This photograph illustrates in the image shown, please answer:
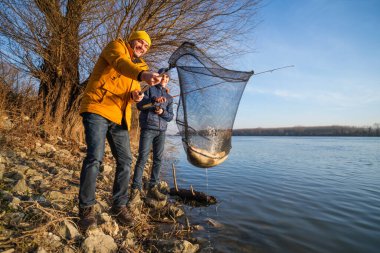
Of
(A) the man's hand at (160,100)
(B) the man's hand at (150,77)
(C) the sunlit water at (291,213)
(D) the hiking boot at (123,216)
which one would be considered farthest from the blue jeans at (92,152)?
(C) the sunlit water at (291,213)

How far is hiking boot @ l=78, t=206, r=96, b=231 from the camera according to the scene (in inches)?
104

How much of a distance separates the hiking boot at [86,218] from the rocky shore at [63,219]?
6cm

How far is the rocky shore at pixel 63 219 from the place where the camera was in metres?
2.36

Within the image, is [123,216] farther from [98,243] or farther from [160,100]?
[160,100]

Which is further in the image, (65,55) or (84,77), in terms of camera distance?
(84,77)

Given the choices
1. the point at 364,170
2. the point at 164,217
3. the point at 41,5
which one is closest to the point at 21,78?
the point at 41,5

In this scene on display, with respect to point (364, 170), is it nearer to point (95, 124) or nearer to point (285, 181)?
point (285, 181)

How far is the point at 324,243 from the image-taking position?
→ 364cm

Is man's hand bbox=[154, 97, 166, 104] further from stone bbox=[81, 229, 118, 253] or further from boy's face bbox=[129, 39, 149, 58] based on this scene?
stone bbox=[81, 229, 118, 253]

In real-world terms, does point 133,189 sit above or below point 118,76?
below

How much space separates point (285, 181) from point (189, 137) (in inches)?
190

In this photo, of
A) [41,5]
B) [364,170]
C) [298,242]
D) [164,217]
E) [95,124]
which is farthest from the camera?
[364,170]

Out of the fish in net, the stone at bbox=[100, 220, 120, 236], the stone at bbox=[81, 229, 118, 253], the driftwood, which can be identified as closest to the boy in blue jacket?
the fish in net

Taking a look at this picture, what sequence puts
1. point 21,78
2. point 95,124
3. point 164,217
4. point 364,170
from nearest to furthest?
point 95,124 < point 164,217 < point 21,78 < point 364,170
